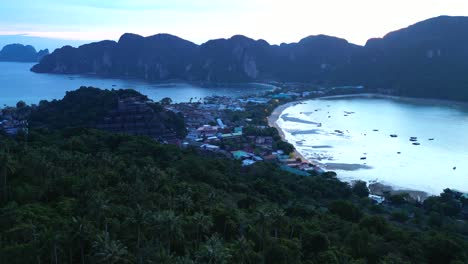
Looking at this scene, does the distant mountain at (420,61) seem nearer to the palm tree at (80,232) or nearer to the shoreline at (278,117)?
the shoreline at (278,117)

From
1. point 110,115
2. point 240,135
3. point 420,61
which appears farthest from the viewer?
point 420,61

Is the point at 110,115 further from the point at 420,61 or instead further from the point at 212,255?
the point at 420,61

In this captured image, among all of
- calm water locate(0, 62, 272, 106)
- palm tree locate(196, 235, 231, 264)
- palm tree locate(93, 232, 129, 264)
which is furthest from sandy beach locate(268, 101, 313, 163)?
palm tree locate(93, 232, 129, 264)

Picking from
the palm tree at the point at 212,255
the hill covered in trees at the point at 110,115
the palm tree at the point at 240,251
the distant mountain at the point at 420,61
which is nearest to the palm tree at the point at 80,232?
the palm tree at the point at 212,255

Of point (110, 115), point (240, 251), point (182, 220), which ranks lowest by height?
point (110, 115)

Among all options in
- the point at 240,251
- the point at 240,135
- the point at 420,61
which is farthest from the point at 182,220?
the point at 420,61

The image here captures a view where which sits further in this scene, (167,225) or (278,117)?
(278,117)

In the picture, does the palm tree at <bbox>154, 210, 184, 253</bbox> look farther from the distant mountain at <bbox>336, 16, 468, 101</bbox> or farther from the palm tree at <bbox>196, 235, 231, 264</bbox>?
the distant mountain at <bbox>336, 16, 468, 101</bbox>
